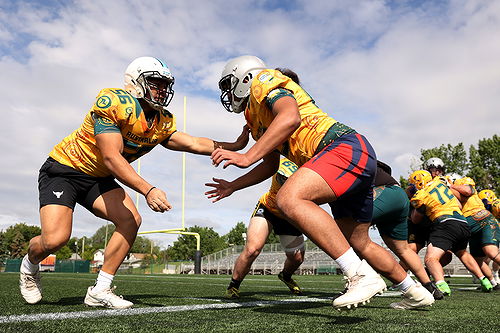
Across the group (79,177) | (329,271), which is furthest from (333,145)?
(329,271)

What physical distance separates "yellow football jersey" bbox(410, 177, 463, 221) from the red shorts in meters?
3.58

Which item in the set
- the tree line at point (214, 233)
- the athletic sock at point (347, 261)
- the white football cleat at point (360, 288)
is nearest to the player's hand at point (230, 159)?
the athletic sock at point (347, 261)

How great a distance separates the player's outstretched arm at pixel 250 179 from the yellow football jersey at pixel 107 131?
2.72ft

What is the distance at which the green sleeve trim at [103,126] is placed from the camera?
359 centimetres

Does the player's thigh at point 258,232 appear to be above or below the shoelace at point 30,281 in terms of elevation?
above

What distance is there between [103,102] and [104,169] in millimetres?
593

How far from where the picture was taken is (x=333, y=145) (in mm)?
2801

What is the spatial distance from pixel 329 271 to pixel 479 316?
26126mm

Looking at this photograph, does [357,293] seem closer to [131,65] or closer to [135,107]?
[135,107]

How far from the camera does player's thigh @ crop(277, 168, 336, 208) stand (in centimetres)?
259

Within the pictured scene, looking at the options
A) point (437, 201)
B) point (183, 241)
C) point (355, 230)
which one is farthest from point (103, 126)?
point (183, 241)

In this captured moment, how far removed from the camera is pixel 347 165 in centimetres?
271

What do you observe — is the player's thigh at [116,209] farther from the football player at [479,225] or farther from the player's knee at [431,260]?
the football player at [479,225]

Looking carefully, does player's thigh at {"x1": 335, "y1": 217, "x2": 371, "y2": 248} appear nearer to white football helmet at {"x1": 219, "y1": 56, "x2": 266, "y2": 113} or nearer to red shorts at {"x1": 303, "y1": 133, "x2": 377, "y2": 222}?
red shorts at {"x1": 303, "y1": 133, "x2": 377, "y2": 222}
